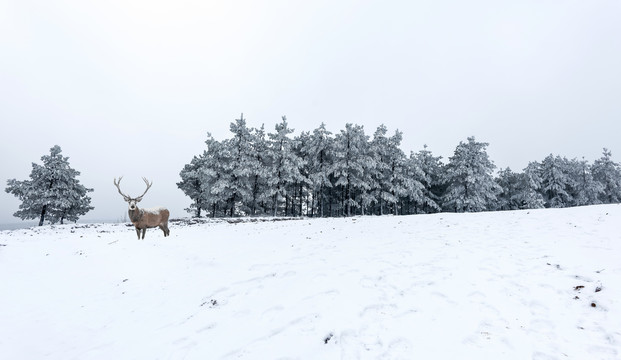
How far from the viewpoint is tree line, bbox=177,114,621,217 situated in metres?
31.8

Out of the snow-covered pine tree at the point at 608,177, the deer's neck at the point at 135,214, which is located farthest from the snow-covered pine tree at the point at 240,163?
the snow-covered pine tree at the point at 608,177

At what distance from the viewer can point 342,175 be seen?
1307 inches

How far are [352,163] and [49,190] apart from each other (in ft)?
109

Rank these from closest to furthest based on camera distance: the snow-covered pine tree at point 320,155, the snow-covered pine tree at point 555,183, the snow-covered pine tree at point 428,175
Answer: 1. the snow-covered pine tree at point 320,155
2. the snow-covered pine tree at point 428,175
3. the snow-covered pine tree at point 555,183

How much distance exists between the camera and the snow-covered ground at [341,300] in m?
4.36

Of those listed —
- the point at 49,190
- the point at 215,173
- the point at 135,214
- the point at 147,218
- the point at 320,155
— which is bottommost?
the point at 147,218

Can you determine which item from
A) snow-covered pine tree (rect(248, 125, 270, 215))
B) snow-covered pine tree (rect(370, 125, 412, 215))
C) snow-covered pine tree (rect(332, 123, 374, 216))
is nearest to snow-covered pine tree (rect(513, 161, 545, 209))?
snow-covered pine tree (rect(370, 125, 412, 215))

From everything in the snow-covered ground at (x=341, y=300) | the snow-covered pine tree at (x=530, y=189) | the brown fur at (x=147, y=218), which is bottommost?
the snow-covered ground at (x=341, y=300)

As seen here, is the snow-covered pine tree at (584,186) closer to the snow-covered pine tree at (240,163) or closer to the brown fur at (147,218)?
→ the snow-covered pine tree at (240,163)

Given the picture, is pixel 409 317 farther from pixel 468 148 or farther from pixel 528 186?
pixel 528 186

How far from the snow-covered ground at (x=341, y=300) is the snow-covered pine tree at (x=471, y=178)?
2729cm

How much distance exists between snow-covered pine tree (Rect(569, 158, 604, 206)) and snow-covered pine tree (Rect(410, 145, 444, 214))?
22.0 metres

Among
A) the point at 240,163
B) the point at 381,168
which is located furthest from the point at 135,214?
the point at 381,168

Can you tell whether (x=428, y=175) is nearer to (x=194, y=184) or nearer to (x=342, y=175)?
(x=342, y=175)
